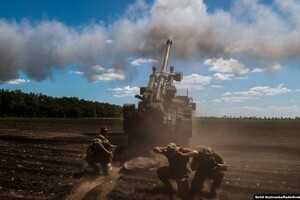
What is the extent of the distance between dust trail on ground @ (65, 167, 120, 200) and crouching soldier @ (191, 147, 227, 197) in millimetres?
2882

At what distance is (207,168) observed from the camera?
37.4 feet

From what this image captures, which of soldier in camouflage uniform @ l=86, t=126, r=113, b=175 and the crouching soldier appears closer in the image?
the crouching soldier

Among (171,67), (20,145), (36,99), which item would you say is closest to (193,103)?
(171,67)

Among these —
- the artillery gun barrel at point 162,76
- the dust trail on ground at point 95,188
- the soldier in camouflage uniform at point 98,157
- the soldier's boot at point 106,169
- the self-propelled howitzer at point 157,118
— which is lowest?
the dust trail on ground at point 95,188

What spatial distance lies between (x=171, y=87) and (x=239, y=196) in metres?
11.7

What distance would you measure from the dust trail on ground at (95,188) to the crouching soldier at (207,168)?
2882 mm

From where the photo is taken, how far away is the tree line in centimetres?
10819

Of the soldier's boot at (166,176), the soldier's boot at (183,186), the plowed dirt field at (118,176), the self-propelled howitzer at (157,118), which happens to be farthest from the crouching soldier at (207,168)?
the self-propelled howitzer at (157,118)

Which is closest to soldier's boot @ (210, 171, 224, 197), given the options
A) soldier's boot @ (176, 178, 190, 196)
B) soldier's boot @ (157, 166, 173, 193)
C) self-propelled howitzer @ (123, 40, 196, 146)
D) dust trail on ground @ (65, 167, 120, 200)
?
soldier's boot @ (176, 178, 190, 196)

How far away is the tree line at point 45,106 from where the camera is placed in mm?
108188

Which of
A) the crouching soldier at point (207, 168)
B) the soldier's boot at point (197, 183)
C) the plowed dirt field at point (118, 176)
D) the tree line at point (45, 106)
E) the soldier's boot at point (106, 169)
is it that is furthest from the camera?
the tree line at point (45, 106)

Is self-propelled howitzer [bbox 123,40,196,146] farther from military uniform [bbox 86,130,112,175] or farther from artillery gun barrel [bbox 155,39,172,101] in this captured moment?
military uniform [bbox 86,130,112,175]

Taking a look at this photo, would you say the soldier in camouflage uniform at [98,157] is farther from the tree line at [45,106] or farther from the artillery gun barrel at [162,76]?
the tree line at [45,106]

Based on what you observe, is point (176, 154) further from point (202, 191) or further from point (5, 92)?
point (5, 92)
